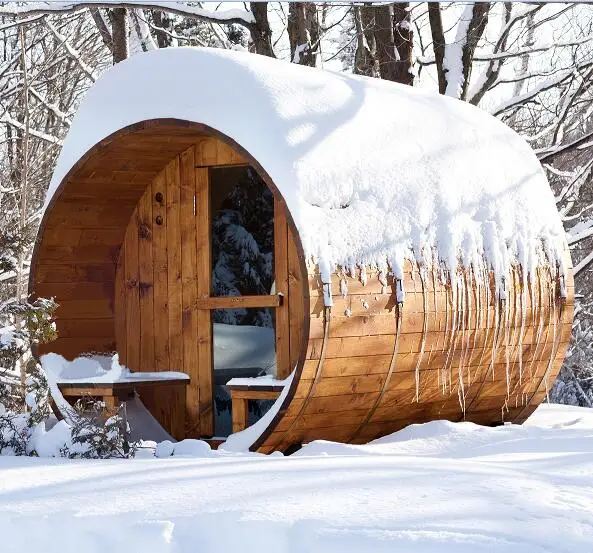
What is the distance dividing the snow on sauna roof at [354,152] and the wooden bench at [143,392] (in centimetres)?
127

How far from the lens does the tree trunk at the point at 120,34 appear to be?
502 inches

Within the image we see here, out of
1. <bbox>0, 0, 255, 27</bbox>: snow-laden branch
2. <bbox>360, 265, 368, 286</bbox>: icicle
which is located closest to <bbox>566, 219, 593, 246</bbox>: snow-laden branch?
<bbox>0, 0, 255, 27</bbox>: snow-laden branch

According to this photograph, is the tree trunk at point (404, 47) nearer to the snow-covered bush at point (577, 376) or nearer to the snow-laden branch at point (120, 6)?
the snow-laden branch at point (120, 6)

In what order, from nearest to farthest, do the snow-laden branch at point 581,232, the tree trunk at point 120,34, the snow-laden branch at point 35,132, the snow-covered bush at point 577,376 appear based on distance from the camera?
the snow-laden branch at point 581,232 → the snow-laden branch at point 35,132 → the tree trunk at point 120,34 → the snow-covered bush at point 577,376

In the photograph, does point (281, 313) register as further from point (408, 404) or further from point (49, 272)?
point (49, 272)

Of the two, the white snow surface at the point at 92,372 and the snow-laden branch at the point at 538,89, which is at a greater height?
Answer: the snow-laden branch at the point at 538,89

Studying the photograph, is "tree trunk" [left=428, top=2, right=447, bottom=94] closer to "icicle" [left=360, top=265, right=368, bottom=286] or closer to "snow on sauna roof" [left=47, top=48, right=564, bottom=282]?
"snow on sauna roof" [left=47, top=48, right=564, bottom=282]

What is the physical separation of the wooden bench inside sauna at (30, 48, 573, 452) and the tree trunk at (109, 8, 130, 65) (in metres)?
5.21

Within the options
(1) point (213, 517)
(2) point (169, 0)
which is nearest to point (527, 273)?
(1) point (213, 517)

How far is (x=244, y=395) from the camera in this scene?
6.64m

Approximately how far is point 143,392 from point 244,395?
1397 millimetres

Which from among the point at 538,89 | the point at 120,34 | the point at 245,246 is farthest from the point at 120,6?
the point at 245,246

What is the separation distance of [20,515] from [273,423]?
2.52 m

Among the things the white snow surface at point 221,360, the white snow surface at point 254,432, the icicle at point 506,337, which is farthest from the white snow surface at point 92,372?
the icicle at point 506,337
